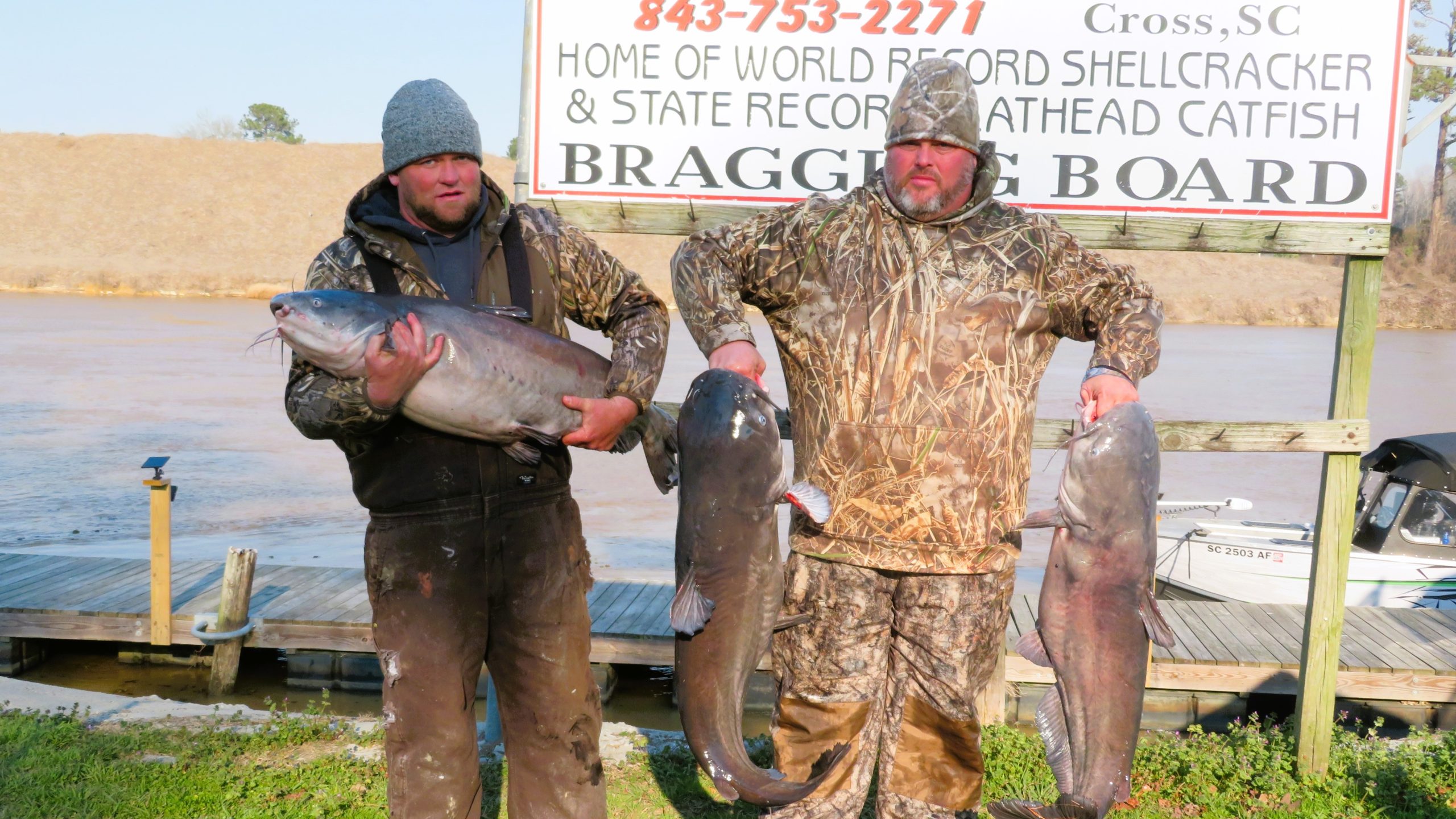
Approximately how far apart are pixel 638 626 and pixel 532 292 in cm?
474

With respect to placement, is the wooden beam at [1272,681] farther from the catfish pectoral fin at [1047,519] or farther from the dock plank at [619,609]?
the catfish pectoral fin at [1047,519]

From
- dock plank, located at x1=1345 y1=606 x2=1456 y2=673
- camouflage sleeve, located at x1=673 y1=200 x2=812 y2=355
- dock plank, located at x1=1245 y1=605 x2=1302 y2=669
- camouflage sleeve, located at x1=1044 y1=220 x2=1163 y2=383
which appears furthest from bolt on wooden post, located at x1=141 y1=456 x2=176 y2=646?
dock plank, located at x1=1345 y1=606 x2=1456 y2=673

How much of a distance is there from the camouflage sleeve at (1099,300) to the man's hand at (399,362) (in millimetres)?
1868

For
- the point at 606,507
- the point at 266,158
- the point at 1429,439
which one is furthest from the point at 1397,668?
the point at 266,158

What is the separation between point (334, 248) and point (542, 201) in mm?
1752

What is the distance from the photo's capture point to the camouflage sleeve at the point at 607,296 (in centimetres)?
355

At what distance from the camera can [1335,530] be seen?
5.14 metres

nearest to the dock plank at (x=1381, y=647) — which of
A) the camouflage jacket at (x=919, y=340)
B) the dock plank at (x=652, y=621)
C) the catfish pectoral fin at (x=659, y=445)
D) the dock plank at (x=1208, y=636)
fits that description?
the dock plank at (x=1208, y=636)

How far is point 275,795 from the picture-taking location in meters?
4.82

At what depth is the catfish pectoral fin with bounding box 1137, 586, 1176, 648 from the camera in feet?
9.76

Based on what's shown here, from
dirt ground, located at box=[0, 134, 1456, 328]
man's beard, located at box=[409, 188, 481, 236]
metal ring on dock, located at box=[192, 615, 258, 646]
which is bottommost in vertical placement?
metal ring on dock, located at box=[192, 615, 258, 646]

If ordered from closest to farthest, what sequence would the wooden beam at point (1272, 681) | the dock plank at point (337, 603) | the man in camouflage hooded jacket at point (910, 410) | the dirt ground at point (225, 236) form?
1. the man in camouflage hooded jacket at point (910, 410)
2. the wooden beam at point (1272, 681)
3. the dock plank at point (337, 603)
4. the dirt ground at point (225, 236)

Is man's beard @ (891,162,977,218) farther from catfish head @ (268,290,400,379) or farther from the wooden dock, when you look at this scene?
the wooden dock

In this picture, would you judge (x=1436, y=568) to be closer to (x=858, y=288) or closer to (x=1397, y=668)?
(x=1397, y=668)
